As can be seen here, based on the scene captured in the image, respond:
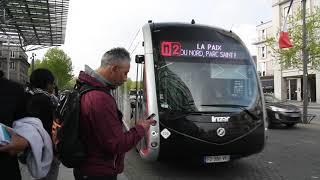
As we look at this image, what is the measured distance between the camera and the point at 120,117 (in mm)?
3314

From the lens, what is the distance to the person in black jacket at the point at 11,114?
2660 mm

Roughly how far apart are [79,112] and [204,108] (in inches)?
182

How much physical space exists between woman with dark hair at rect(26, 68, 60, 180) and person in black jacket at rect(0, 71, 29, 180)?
1.39 meters

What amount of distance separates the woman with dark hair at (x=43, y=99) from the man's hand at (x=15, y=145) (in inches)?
61.5

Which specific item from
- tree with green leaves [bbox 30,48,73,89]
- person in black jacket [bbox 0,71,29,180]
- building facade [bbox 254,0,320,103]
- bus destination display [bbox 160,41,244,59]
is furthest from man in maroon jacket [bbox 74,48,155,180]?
tree with green leaves [bbox 30,48,73,89]

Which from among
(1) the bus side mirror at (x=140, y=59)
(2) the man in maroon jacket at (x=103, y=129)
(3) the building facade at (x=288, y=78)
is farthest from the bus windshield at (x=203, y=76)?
(3) the building facade at (x=288, y=78)

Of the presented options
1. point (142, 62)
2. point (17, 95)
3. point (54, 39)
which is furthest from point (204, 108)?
point (54, 39)

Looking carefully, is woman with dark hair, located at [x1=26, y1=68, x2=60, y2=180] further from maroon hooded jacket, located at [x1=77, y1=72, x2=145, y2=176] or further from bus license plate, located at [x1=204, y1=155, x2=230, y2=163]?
bus license plate, located at [x1=204, y1=155, x2=230, y2=163]

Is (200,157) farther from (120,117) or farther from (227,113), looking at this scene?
(120,117)

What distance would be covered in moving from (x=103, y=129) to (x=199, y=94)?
4752 millimetres

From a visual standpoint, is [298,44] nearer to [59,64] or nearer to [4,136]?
[4,136]

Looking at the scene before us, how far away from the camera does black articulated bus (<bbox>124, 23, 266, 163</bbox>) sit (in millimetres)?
7312

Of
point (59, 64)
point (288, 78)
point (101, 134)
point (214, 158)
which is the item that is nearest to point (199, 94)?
point (214, 158)

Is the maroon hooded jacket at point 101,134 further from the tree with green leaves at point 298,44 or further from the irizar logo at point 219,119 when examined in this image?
the tree with green leaves at point 298,44
